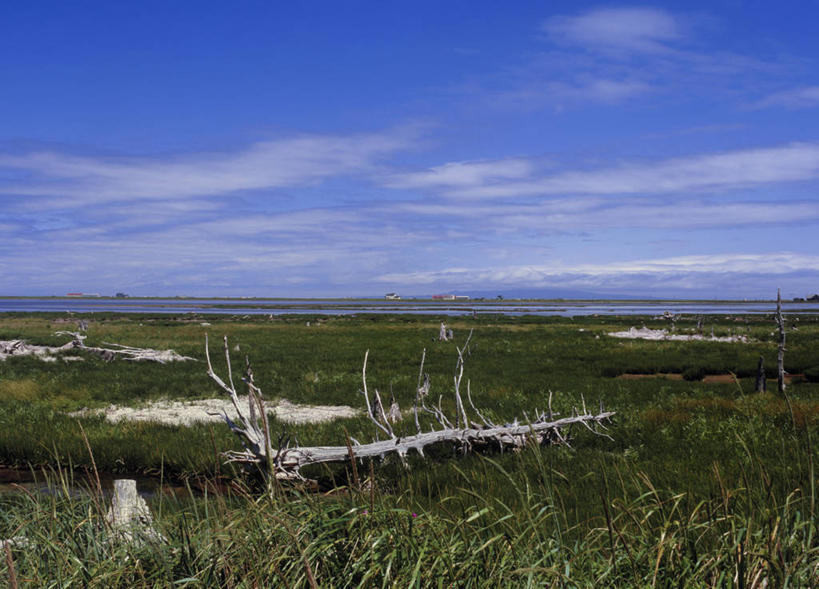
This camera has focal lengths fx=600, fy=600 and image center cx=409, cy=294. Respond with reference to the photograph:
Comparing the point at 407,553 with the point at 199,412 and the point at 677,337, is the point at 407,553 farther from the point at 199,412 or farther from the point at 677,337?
the point at 677,337

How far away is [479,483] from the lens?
6.98 m

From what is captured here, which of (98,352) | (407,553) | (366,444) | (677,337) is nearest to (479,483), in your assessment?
(366,444)

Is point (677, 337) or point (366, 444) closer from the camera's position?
point (366, 444)

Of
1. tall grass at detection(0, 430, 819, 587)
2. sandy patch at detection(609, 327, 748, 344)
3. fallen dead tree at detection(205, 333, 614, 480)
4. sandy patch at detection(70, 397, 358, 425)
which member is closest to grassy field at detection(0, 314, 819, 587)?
tall grass at detection(0, 430, 819, 587)

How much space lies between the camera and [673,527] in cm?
426

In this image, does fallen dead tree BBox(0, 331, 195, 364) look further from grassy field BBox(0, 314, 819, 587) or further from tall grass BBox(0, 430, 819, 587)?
tall grass BBox(0, 430, 819, 587)

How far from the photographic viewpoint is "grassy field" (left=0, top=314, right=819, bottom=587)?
133 inches

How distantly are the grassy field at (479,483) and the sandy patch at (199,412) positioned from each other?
35.7 inches

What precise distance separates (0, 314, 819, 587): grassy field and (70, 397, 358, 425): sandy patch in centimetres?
91

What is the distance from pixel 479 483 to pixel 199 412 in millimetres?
12684

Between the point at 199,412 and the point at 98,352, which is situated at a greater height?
the point at 98,352

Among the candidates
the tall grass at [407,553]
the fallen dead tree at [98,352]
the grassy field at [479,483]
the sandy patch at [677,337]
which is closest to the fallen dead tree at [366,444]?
the grassy field at [479,483]

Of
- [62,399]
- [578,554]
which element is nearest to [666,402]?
[578,554]

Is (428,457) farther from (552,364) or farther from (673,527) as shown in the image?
(552,364)
